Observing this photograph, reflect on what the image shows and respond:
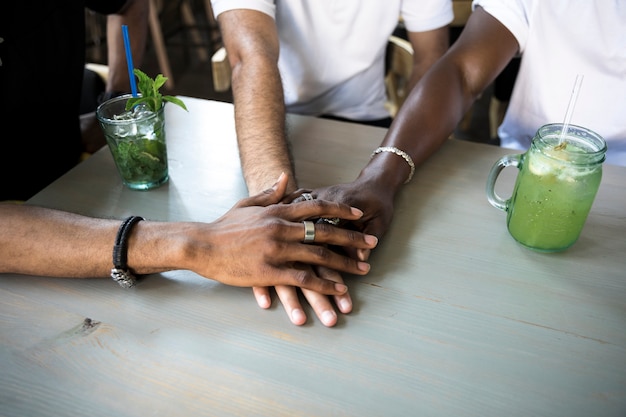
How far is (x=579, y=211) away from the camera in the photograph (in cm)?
71

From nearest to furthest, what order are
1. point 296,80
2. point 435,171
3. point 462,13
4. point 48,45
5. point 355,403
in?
point 355,403, point 435,171, point 48,45, point 296,80, point 462,13

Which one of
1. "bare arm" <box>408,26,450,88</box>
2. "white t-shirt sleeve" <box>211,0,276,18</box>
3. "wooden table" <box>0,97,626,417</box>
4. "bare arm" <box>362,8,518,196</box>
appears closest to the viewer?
"wooden table" <box>0,97,626,417</box>

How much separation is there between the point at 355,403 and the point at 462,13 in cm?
210

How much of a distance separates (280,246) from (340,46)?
0.93m

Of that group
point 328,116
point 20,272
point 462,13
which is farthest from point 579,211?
point 462,13

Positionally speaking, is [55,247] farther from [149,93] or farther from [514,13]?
[514,13]

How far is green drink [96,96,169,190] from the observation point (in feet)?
2.82

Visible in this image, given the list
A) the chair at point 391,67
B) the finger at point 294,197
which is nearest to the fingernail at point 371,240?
the finger at point 294,197

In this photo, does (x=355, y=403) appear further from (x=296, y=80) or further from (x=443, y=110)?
(x=296, y=80)

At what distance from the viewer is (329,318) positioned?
649 millimetres

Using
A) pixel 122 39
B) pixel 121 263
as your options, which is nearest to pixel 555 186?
pixel 121 263

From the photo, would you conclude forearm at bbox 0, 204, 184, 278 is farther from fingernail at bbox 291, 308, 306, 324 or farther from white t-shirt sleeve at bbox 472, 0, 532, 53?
white t-shirt sleeve at bbox 472, 0, 532, 53

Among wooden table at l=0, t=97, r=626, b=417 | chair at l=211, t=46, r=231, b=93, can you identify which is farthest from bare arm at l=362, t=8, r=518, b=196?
chair at l=211, t=46, r=231, b=93

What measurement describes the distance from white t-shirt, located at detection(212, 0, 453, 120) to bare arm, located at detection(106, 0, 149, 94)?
0.53 metres
